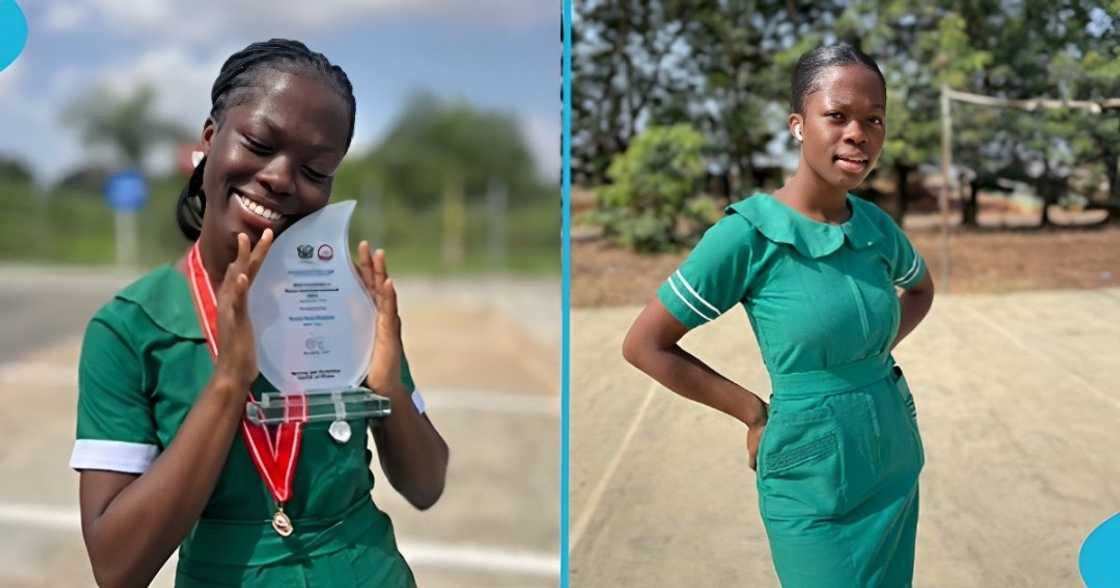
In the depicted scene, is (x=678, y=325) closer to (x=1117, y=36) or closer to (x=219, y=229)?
(x=219, y=229)

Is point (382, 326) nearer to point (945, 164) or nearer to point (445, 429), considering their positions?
point (945, 164)

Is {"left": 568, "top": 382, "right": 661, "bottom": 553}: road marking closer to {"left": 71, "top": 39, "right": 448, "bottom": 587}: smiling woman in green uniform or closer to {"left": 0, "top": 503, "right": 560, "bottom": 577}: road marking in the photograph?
{"left": 0, "top": 503, "right": 560, "bottom": 577}: road marking

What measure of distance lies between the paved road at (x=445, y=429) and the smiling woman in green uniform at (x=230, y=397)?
2.26m

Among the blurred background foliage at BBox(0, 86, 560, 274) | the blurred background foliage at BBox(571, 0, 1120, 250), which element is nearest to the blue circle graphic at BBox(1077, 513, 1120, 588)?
the blurred background foliage at BBox(571, 0, 1120, 250)

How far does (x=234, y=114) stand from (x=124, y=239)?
16.4 meters

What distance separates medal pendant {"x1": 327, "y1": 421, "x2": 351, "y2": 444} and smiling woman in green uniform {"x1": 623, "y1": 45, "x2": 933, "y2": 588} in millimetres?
611

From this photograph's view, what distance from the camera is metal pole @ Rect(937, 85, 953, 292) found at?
12.0ft

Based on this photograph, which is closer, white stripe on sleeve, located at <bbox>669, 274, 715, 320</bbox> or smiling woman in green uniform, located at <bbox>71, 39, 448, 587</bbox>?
smiling woman in green uniform, located at <bbox>71, 39, 448, 587</bbox>

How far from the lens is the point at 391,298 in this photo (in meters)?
1.34

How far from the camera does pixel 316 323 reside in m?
1.32

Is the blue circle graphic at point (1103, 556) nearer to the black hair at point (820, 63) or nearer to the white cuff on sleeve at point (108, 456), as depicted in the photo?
the black hair at point (820, 63)

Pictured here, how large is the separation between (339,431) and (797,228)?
0.78 m

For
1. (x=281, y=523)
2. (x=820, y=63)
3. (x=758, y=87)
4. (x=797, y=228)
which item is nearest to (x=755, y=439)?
(x=797, y=228)

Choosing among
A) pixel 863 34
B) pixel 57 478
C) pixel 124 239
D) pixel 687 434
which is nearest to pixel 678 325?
pixel 687 434
